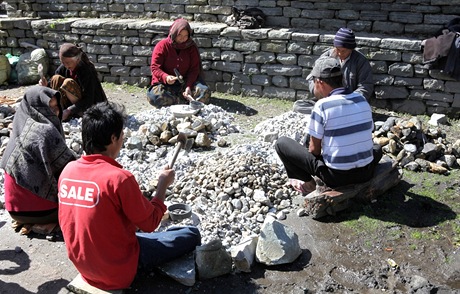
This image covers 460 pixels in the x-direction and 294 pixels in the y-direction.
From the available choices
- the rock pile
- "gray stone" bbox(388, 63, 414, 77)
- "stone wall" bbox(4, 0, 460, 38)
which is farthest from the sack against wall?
the rock pile

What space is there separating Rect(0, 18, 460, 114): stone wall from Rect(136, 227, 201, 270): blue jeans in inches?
168

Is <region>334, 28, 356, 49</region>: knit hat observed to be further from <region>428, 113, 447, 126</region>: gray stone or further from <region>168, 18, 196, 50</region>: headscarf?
<region>168, 18, 196, 50</region>: headscarf

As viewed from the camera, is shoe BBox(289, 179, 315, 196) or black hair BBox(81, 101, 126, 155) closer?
black hair BBox(81, 101, 126, 155)

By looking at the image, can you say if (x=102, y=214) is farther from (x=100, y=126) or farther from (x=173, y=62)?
(x=173, y=62)

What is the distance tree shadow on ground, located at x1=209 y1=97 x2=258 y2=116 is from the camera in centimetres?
759

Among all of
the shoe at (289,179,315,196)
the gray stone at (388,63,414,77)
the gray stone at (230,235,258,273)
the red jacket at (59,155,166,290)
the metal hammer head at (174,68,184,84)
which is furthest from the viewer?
the metal hammer head at (174,68,184,84)

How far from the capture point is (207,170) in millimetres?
5242

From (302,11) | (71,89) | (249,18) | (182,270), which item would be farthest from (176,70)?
(182,270)

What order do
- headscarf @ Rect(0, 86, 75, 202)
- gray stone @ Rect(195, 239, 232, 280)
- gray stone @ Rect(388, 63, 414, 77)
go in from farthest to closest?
gray stone @ Rect(388, 63, 414, 77)
headscarf @ Rect(0, 86, 75, 202)
gray stone @ Rect(195, 239, 232, 280)

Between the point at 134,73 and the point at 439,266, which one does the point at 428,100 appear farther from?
the point at 134,73

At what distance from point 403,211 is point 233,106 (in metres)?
3.60

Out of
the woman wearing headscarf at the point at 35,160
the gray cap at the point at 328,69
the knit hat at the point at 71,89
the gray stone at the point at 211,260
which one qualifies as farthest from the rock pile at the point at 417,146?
the knit hat at the point at 71,89

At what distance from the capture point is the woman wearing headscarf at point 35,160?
4332mm

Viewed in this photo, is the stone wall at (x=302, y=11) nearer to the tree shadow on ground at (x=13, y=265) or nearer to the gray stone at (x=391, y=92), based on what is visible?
the gray stone at (x=391, y=92)
